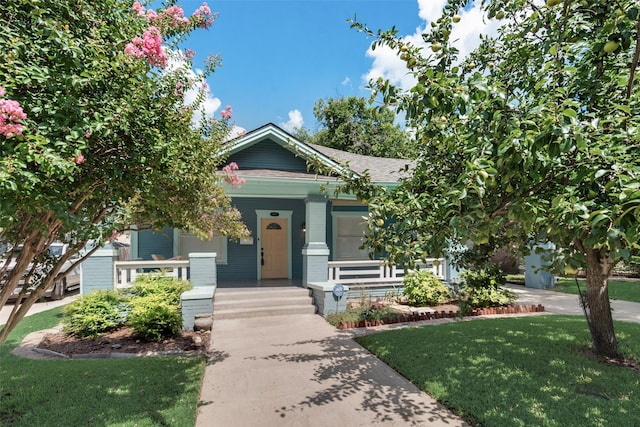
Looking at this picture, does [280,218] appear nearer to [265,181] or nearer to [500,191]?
[265,181]

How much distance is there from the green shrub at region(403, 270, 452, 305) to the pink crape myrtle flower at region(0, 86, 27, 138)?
8.99m

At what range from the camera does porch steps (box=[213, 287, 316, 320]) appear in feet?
27.1

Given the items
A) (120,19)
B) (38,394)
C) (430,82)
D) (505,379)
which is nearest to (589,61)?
(430,82)

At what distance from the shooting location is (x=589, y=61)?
3771 millimetres

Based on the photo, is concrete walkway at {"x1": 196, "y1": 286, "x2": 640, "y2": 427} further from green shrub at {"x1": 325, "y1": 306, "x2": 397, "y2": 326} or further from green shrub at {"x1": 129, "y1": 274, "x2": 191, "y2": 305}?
green shrub at {"x1": 129, "y1": 274, "x2": 191, "y2": 305}

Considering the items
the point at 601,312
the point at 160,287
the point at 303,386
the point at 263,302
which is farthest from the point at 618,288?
the point at 160,287

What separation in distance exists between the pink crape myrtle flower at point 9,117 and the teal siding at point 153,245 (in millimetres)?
9454

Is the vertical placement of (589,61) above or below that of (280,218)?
above

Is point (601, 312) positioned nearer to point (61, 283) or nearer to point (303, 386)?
point (303, 386)

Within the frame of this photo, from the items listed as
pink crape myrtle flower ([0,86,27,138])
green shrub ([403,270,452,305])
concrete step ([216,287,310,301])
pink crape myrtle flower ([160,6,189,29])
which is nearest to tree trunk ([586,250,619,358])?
green shrub ([403,270,452,305])

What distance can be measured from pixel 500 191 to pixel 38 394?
18.8 feet

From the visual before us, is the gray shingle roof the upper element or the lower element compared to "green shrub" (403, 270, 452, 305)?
upper

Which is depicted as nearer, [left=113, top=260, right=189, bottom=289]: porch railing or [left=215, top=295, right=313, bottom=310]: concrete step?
[left=215, top=295, right=313, bottom=310]: concrete step

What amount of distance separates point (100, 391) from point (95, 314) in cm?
337
